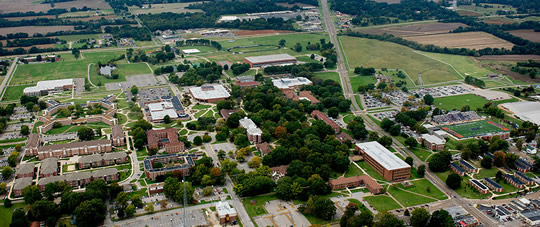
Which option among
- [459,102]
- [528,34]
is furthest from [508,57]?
[459,102]

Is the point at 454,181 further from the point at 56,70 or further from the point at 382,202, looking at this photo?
the point at 56,70

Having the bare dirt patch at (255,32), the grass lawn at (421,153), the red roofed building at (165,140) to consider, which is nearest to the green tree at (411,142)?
the grass lawn at (421,153)

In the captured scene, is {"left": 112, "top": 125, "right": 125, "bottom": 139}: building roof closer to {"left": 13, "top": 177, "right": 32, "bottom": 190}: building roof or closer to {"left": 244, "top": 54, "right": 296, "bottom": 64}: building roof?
{"left": 13, "top": 177, "right": 32, "bottom": 190}: building roof

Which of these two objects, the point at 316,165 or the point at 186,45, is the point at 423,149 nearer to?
the point at 316,165

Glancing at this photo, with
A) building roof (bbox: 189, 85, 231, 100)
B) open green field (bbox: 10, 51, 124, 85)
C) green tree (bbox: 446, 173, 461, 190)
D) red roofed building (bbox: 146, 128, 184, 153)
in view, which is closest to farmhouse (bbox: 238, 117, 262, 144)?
red roofed building (bbox: 146, 128, 184, 153)

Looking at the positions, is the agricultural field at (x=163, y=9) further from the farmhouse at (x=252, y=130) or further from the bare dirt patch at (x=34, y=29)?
the farmhouse at (x=252, y=130)

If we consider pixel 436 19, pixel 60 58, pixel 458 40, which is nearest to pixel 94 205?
pixel 60 58
